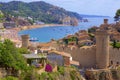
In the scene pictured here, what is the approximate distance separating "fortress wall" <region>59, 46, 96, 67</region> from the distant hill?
10693 centimetres

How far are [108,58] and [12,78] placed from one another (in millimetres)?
9896

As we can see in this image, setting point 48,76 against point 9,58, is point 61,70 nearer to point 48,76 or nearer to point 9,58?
point 48,76

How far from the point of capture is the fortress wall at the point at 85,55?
24906 millimetres

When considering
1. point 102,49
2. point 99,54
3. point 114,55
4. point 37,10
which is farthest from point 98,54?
point 37,10

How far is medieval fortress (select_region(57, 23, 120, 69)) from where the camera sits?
2419 centimetres

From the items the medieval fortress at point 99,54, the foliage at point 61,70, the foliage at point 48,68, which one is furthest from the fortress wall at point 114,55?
the foliage at point 48,68

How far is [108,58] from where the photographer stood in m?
24.5

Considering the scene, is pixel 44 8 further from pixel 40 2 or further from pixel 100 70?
pixel 100 70

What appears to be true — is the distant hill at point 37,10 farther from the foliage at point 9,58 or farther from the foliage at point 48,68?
the foliage at point 9,58

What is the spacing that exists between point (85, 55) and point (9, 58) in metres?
9.31

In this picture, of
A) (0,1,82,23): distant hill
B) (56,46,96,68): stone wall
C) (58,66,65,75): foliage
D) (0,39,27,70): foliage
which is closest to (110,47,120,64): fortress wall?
(56,46,96,68): stone wall

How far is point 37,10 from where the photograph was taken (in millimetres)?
160750

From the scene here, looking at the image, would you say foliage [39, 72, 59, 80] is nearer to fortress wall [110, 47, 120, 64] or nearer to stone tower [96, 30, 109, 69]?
stone tower [96, 30, 109, 69]

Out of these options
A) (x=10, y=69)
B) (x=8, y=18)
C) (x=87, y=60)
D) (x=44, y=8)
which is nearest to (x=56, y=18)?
(x=44, y=8)
